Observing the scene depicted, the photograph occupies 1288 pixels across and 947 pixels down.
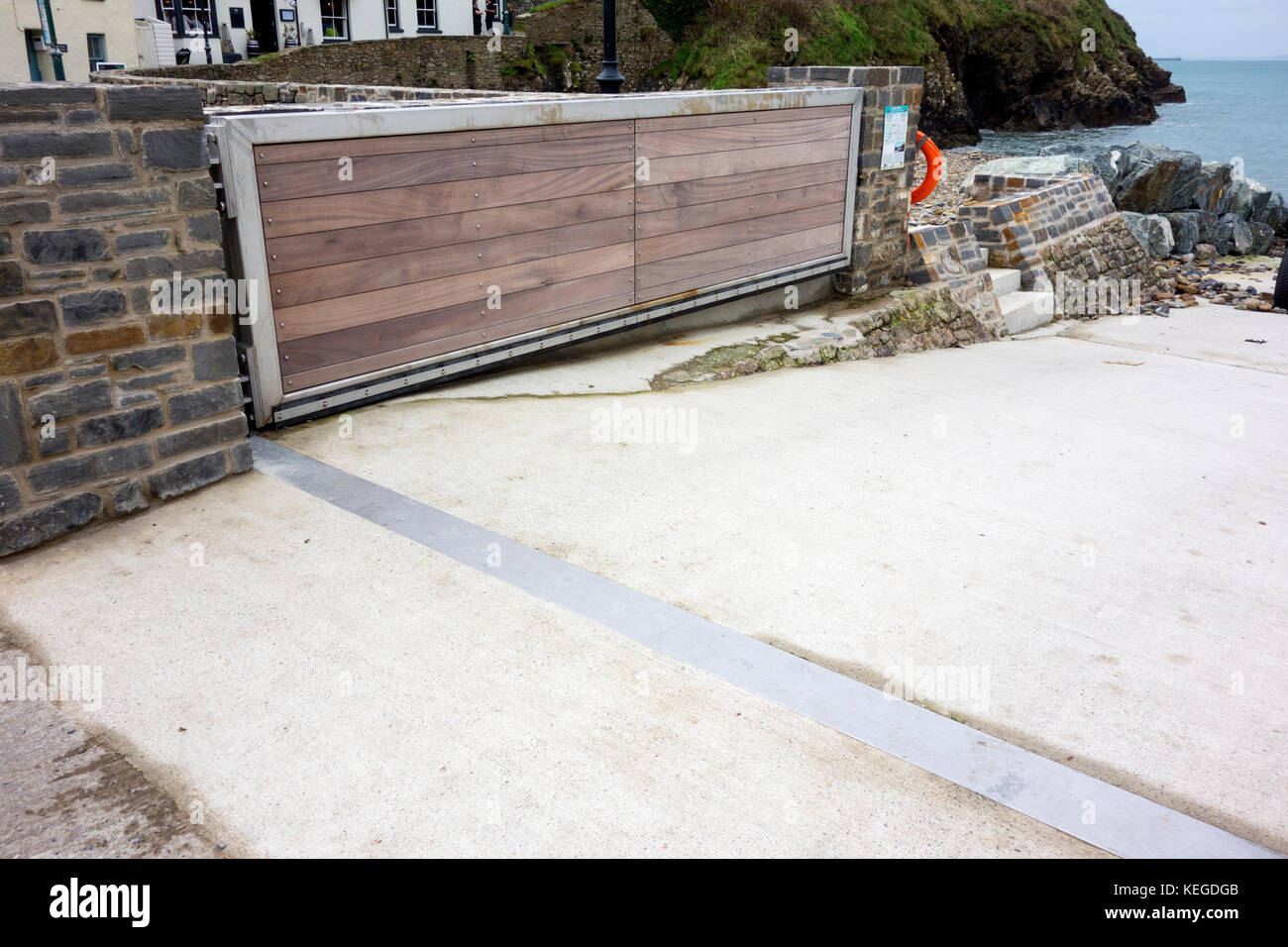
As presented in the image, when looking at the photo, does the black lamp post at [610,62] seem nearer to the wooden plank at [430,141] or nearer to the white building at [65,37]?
the wooden plank at [430,141]

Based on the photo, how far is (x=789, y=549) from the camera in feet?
13.7

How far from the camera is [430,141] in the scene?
5.29m

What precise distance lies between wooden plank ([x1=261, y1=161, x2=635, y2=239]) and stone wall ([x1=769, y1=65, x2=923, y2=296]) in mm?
3008

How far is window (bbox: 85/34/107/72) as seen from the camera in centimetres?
2541

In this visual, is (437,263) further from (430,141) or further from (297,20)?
(297,20)

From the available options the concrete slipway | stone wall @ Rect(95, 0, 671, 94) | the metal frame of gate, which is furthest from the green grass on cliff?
the concrete slipway

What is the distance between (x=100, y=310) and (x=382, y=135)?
1782 millimetres

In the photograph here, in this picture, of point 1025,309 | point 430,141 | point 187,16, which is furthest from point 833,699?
point 187,16

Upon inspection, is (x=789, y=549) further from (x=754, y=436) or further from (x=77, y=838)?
(x=77, y=838)

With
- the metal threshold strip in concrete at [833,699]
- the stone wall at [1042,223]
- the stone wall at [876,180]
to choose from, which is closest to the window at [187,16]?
the stone wall at [1042,223]

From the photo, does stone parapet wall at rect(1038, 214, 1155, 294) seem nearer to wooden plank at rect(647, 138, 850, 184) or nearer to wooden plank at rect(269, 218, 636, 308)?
wooden plank at rect(647, 138, 850, 184)

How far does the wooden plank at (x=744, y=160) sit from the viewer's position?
687 cm
